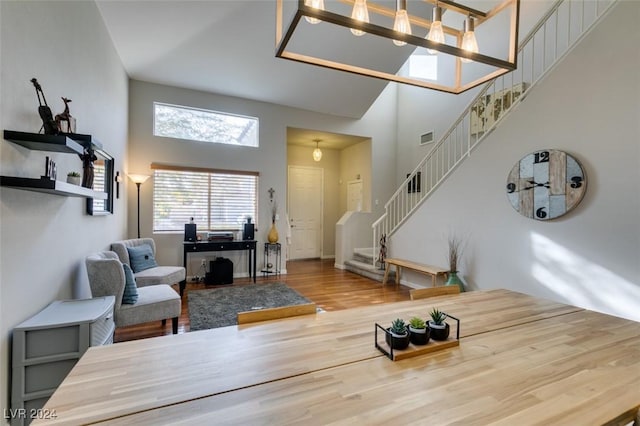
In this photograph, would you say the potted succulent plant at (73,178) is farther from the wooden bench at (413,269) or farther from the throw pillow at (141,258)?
the wooden bench at (413,269)

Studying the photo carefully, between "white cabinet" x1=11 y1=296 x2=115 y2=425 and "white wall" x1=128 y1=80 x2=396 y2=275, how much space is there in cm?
338

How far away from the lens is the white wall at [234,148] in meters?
4.87

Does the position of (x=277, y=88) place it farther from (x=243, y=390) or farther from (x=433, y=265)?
(x=243, y=390)

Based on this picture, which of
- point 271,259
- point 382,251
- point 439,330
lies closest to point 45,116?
point 439,330

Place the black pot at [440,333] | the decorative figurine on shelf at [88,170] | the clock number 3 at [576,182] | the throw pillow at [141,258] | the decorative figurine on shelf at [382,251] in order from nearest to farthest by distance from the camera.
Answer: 1. the black pot at [440,333]
2. the decorative figurine on shelf at [88,170]
3. the clock number 3 at [576,182]
4. the throw pillow at [141,258]
5. the decorative figurine on shelf at [382,251]

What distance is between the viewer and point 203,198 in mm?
5363

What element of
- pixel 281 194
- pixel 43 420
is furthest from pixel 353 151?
pixel 43 420

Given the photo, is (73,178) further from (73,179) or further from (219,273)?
(219,273)

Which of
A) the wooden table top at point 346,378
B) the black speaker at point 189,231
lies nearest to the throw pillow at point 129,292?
the wooden table top at point 346,378

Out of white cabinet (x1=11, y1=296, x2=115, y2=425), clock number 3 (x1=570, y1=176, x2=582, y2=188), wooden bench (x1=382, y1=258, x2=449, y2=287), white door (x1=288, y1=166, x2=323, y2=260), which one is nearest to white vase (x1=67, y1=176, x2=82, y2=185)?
white cabinet (x1=11, y1=296, x2=115, y2=425)

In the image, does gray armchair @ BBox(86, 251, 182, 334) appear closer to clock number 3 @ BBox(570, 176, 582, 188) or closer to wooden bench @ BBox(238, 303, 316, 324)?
wooden bench @ BBox(238, 303, 316, 324)

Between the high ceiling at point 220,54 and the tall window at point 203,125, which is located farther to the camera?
the tall window at point 203,125

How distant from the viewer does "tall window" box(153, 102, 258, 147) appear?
5066 mm

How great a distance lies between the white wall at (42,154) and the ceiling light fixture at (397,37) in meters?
1.55
